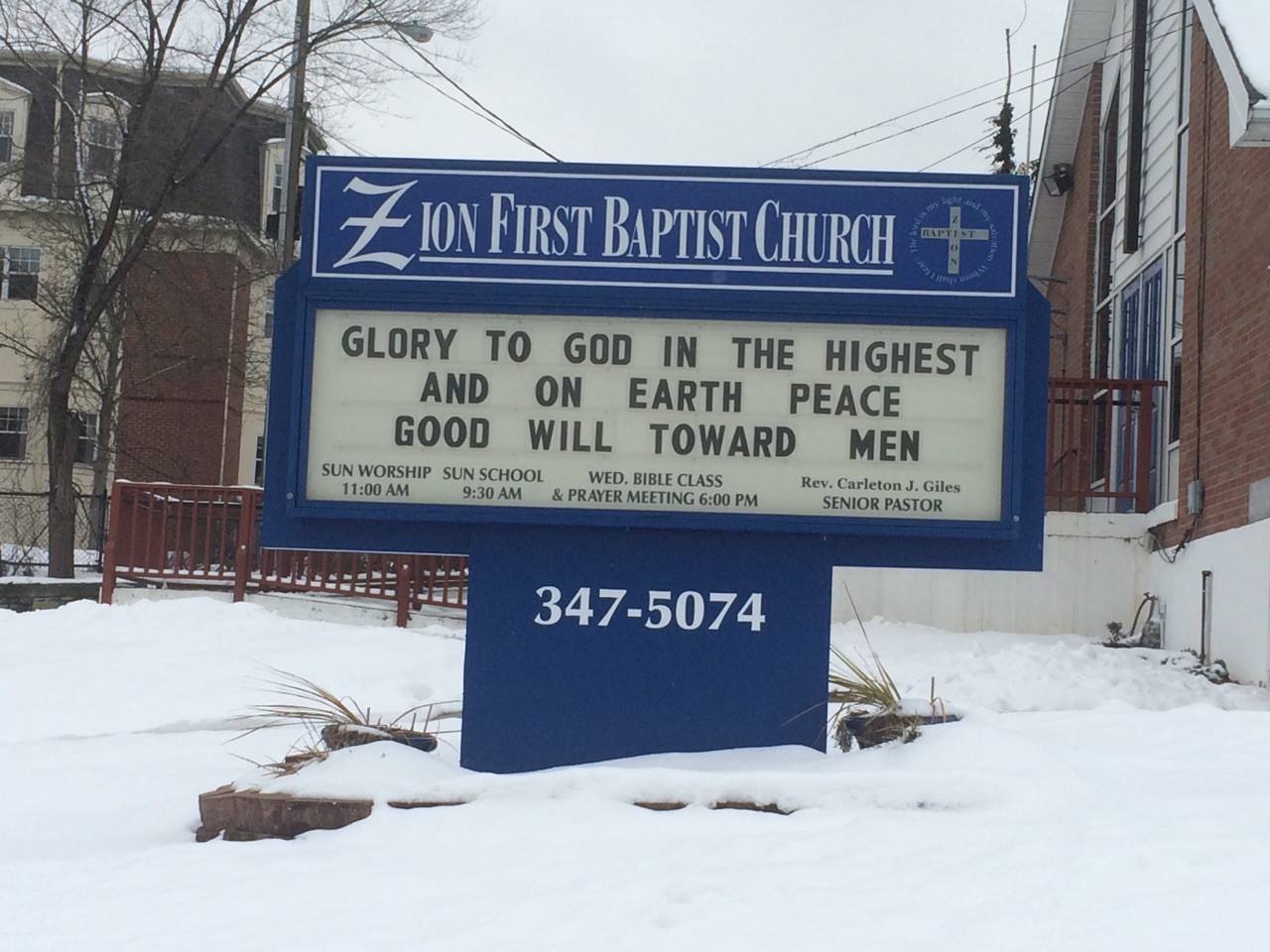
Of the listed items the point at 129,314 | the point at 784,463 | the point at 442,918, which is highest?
the point at 129,314

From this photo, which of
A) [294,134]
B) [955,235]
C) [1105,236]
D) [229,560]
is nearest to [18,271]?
[294,134]

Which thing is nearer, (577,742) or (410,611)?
(577,742)

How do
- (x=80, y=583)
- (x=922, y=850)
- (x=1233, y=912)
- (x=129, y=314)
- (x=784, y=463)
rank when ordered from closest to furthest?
(x=1233, y=912) < (x=922, y=850) < (x=784, y=463) < (x=80, y=583) < (x=129, y=314)

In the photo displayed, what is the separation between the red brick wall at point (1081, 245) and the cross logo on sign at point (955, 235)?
1076cm

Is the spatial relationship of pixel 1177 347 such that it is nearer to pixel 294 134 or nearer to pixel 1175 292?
pixel 1175 292

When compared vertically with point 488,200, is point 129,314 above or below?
above

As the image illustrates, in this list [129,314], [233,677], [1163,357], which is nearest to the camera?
[233,677]

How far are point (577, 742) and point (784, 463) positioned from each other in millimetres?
1642

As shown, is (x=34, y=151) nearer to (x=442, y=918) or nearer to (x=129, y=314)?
(x=129, y=314)

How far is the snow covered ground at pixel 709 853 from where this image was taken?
4.56 metres

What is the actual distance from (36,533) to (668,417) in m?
27.0

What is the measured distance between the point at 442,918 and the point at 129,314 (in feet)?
98.6

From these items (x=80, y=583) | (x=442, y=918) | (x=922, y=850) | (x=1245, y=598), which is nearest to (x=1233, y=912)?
(x=922, y=850)

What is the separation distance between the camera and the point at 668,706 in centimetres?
673
